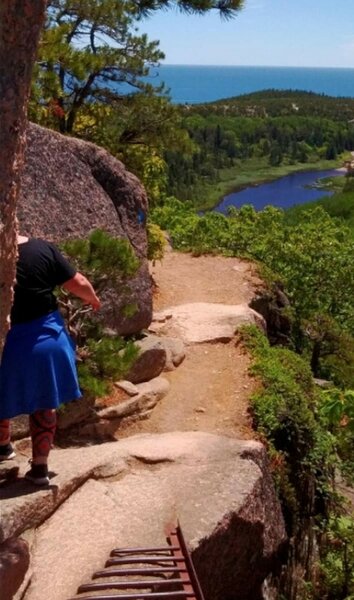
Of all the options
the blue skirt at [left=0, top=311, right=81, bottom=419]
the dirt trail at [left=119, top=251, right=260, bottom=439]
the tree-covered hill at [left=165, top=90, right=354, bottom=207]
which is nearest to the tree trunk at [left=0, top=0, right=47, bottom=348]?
the blue skirt at [left=0, top=311, right=81, bottom=419]

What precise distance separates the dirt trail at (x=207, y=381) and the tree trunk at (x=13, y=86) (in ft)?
15.6

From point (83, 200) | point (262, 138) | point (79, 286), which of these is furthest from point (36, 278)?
point (262, 138)

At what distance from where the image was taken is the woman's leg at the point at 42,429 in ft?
16.3

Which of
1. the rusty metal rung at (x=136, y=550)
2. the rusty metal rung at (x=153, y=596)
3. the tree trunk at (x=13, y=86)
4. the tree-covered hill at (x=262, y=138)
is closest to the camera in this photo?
the tree trunk at (x=13, y=86)

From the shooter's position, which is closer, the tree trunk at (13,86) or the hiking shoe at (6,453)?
the tree trunk at (13,86)

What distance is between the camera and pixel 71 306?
7.43m

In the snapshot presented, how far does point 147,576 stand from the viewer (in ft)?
16.0

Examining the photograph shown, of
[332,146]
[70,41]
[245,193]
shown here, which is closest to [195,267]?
[70,41]

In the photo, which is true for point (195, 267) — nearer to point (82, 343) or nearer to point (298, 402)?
point (298, 402)

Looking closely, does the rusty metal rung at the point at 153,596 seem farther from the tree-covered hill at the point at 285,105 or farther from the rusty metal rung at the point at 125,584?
the tree-covered hill at the point at 285,105

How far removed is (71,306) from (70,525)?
2.69 meters

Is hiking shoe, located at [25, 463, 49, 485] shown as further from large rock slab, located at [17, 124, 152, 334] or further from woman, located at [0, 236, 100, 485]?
large rock slab, located at [17, 124, 152, 334]

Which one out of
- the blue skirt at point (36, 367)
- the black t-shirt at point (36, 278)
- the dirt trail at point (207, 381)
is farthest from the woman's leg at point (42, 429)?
the dirt trail at point (207, 381)

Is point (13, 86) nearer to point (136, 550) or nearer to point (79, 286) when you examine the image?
point (79, 286)
